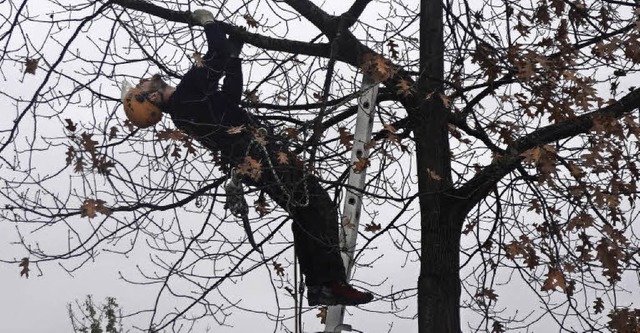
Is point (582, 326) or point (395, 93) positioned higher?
point (395, 93)

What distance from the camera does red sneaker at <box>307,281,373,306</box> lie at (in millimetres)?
6660

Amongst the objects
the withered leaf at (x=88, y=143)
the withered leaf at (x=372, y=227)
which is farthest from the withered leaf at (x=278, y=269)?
the withered leaf at (x=88, y=143)

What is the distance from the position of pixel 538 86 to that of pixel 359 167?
1.56m

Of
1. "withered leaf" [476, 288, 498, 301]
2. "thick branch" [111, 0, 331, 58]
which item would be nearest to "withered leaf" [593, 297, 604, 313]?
"withered leaf" [476, 288, 498, 301]

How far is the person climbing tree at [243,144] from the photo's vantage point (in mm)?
6711

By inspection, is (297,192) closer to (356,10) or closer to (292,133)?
(292,133)

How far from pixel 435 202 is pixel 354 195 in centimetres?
80

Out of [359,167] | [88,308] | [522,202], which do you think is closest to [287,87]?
[359,167]

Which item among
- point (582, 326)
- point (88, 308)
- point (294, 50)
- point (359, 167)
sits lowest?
point (582, 326)

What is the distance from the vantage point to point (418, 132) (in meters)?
7.65

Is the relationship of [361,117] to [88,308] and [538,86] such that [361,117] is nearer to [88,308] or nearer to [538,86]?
[538,86]

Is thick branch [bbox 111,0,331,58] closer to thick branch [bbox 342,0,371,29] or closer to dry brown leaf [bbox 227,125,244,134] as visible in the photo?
thick branch [bbox 342,0,371,29]

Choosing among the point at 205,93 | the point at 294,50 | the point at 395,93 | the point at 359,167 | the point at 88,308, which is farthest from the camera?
the point at 88,308

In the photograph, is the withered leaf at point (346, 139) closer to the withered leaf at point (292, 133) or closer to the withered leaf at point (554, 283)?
the withered leaf at point (292, 133)
